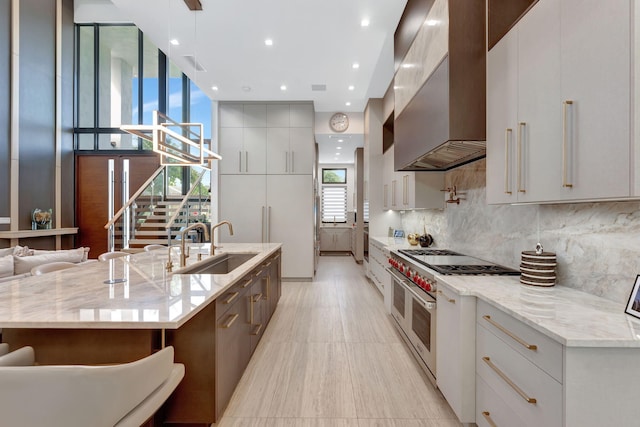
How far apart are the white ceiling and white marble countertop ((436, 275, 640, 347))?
293cm

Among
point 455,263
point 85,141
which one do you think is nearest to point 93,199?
point 85,141

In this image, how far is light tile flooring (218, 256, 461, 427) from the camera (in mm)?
1925

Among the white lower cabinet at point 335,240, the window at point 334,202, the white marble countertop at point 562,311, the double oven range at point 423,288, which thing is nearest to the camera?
the white marble countertop at point 562,311

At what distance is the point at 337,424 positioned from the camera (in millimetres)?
1860

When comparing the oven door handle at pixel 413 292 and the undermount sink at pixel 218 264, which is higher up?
the undermount sink at pixel 218 264

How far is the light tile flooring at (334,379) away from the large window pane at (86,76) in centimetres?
684

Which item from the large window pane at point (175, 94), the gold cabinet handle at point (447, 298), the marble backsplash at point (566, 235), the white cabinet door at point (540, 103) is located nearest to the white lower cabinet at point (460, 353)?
the gold cabinet handle at point (447, 298)

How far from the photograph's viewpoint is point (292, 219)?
5.81 meters

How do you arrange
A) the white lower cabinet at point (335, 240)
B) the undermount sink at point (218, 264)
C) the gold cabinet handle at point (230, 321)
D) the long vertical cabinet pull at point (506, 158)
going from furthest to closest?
the white lower cabinet at point (335, 240) → the undermount sink at point (218, 264) → the gold cabinet handle at point (230, 321) → the long vertical cabinet pull at point (506, 158)

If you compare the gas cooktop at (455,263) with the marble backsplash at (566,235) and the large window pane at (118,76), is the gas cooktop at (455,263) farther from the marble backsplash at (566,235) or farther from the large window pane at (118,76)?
the large window pane at (118,76)

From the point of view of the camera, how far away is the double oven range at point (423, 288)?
2.14 meters

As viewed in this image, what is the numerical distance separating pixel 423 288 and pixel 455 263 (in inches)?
15.5

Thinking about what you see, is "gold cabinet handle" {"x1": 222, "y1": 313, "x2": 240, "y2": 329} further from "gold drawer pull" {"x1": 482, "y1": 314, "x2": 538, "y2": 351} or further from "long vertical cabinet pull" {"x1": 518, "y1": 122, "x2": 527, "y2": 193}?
"long vertical cabinet pull" {"x1": 518, "y1": 122, "x2": 527, "y2": 193}

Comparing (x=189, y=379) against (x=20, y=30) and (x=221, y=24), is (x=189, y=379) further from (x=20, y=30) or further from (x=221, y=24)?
(x=20, y=30)
